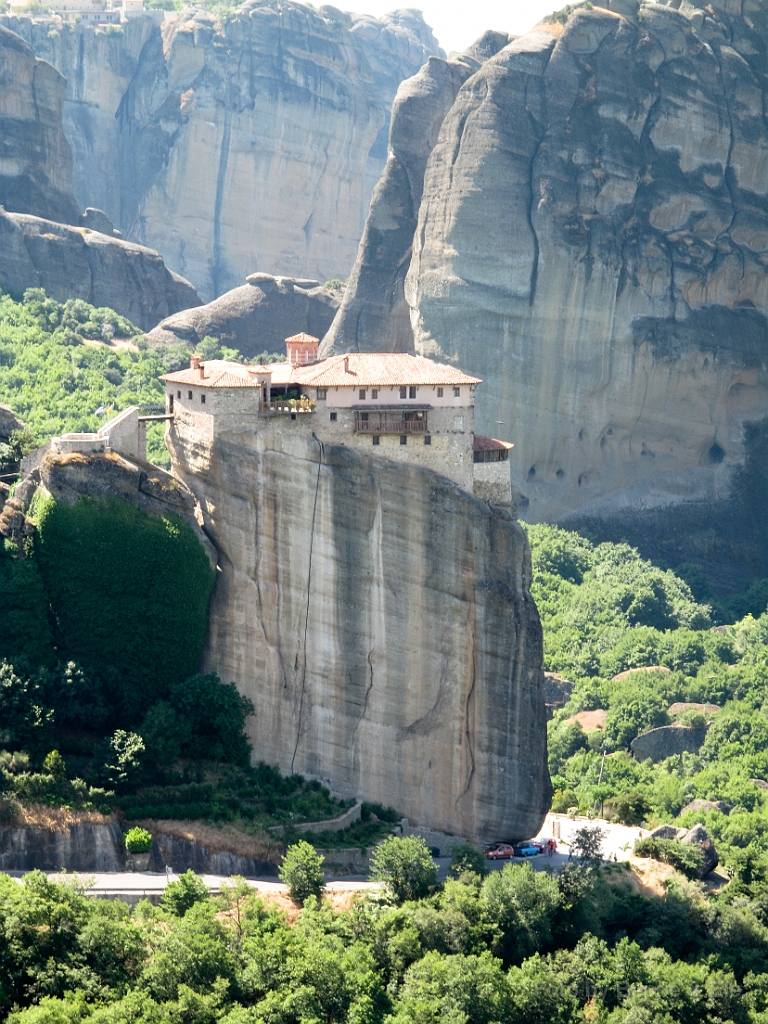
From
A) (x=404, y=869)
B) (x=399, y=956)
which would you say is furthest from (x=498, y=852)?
(x=399, y=956)

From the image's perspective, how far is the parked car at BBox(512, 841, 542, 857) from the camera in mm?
65938

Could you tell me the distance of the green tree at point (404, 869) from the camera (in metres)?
59.7

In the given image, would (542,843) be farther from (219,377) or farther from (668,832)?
(219,377)

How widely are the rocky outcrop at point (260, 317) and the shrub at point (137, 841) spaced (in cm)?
5872

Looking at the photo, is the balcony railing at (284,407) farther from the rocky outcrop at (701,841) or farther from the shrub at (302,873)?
the rocky outcrop at (701,841)

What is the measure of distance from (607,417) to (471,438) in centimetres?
4108

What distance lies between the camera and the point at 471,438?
220 feet

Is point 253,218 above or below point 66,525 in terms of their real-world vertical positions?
above

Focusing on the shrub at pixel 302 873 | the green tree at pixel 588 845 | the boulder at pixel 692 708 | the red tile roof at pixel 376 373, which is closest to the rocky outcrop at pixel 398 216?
the boulder at pixel 692 708

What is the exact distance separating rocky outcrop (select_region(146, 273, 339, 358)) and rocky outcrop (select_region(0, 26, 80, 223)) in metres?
10.8

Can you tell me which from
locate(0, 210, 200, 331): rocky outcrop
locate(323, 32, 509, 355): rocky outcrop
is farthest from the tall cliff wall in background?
locate(323, 32, 509, 355): rocky outcrop

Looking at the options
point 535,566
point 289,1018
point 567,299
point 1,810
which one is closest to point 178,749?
point 1,810

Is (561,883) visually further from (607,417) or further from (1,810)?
(607,417)

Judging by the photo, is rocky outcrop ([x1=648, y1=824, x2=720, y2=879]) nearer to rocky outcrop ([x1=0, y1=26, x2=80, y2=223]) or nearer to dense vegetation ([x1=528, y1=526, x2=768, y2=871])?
dense vegetation ([x1=528, y1=526, x2=768, y2=871])
